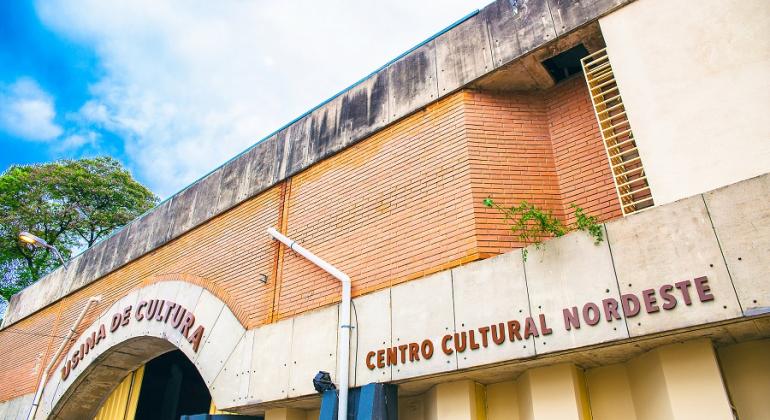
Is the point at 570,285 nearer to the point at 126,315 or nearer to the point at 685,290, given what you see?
the point at 685,290

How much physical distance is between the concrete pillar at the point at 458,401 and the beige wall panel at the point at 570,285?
1.32 metres

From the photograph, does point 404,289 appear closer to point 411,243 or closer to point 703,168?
point 411,243

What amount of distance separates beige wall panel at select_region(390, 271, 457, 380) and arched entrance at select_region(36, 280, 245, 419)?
3.34 metres

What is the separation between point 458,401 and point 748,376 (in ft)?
9.97

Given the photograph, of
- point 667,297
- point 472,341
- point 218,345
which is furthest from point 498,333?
point 218,345

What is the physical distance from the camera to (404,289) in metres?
6.98

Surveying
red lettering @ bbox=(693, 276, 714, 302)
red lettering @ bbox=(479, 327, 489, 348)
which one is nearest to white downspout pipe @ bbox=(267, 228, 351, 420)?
red lettering @ bbox=(479, 327, 489, 348)

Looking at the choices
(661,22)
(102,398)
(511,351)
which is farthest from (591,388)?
(102,398)

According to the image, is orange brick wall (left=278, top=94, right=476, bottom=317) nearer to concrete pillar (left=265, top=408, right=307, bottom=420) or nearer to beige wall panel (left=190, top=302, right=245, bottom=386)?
beige wall panel (left=190, top=302, right=245, bottom=386)

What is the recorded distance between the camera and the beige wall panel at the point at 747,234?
14.8ft

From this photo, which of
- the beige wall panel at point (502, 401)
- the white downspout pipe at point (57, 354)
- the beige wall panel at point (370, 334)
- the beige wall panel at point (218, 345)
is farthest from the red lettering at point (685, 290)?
the white downspout pipe at point (57, 354)

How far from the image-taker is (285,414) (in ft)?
26.3

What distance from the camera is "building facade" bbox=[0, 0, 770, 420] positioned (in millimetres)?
5043

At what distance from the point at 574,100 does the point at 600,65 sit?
2.37ft
